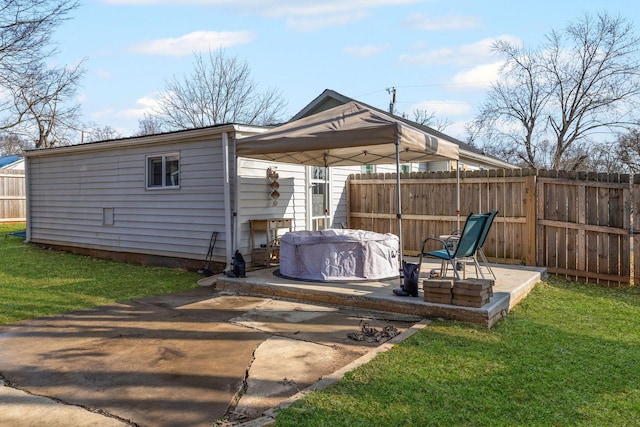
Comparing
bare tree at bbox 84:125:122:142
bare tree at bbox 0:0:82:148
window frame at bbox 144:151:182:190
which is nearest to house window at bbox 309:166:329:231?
window frame at bbox 144:151:182:190

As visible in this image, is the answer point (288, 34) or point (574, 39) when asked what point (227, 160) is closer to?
point (288, 34)

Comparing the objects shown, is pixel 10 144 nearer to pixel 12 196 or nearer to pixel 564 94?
pixel 12 196

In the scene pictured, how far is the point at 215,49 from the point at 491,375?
90.1 ft

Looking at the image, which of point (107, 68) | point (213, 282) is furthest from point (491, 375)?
point (107, 68)

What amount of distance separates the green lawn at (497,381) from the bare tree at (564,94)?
55.6ft

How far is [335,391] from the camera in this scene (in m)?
2.88

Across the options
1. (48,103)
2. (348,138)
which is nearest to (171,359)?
(348,138)

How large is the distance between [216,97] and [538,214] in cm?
2419

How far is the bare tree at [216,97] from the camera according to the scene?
27.8m

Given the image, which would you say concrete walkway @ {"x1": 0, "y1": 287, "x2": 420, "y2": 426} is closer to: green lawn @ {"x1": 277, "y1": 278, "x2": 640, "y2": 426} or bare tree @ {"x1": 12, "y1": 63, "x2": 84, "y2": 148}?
green lawn @ {"x1": 277, "y1": 278, "x2": 640, "y2": 426}

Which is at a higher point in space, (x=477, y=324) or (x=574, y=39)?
(x=574, y=39)

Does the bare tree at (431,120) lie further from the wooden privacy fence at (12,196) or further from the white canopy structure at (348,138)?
the white canopy structure at (348,138)

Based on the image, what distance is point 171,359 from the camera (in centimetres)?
370

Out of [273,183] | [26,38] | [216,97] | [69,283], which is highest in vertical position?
[216,97]
